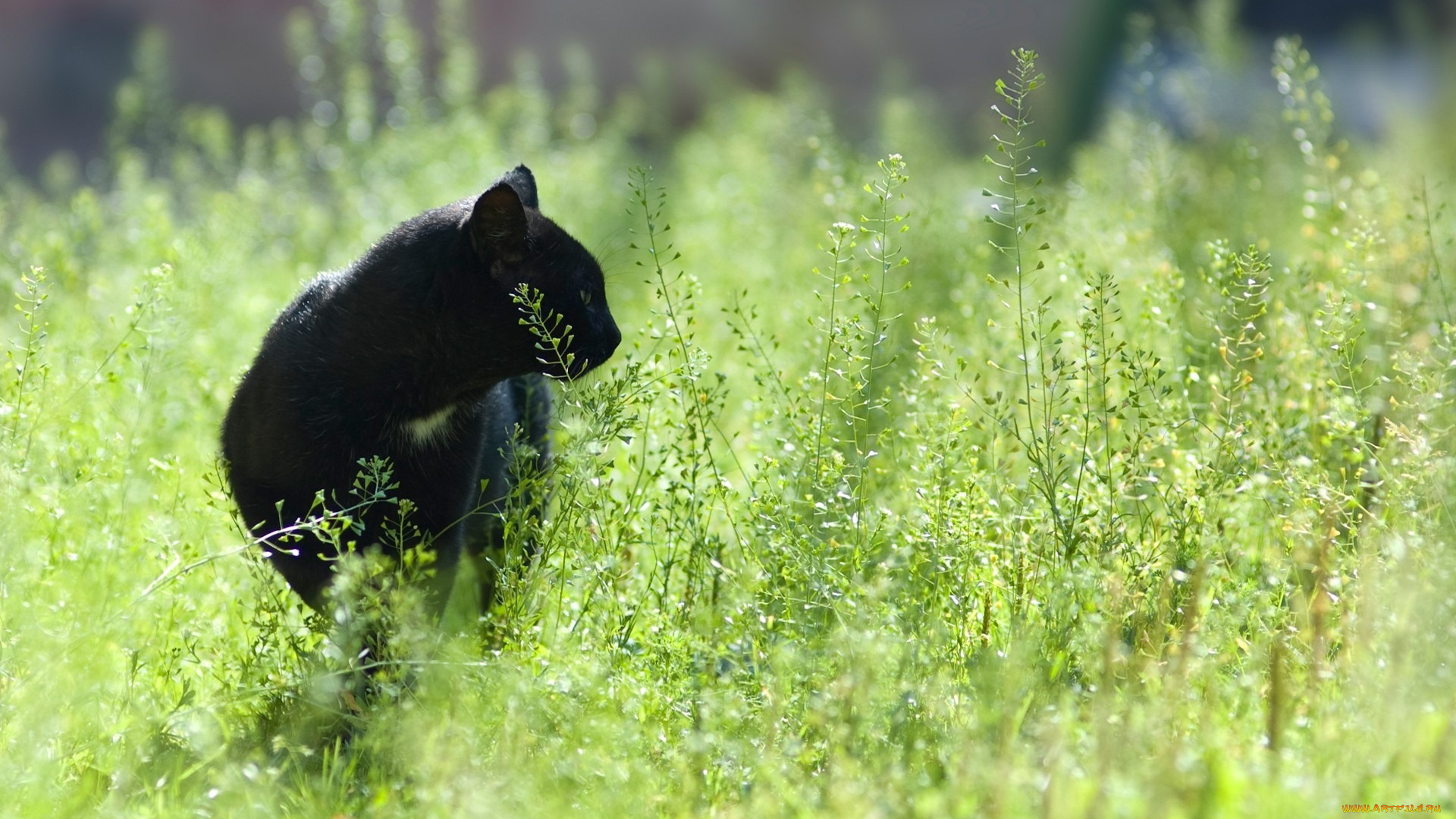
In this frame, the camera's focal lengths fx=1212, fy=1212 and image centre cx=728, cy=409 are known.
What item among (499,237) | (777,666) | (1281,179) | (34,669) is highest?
(1281,179)

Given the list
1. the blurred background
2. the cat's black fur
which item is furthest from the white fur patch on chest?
the blurred background

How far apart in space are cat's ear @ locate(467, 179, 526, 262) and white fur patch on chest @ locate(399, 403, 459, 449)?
378 mm

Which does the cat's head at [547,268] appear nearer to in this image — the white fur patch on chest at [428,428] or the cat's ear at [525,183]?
the cat's ear at [525,183]

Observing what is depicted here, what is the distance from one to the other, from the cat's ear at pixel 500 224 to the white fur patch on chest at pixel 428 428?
14.9 inches

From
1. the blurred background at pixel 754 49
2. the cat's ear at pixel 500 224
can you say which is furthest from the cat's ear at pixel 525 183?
the blurred background at pixel 754 49

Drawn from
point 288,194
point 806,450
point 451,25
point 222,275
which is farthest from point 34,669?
point 451,25

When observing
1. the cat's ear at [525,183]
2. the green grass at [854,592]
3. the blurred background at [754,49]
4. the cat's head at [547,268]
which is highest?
the blurred background at [754,49]

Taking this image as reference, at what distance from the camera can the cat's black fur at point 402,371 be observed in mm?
2533

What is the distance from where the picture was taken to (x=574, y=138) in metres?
7.26

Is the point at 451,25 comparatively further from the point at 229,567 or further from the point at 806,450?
the point at 806,450

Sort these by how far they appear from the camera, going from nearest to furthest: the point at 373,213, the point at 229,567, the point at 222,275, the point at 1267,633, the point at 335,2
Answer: the point at 1267,633
the point at 229,567
the point at 222,275
the point at 373,213
the point at 335,2

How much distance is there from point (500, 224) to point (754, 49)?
933 cm

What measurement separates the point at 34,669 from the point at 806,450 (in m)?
1.43

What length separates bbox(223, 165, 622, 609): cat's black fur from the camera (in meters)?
2.53
